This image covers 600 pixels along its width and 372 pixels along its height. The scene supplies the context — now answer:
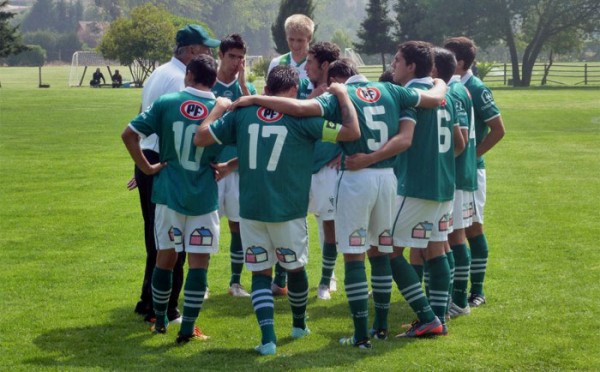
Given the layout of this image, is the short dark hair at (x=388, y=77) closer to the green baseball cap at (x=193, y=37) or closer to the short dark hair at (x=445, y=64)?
the short dark hair at (x=445, y=64)

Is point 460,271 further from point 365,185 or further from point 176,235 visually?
point 176,235

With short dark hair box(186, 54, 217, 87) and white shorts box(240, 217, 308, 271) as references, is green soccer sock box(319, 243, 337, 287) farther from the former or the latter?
short dark hair box(186, 54, 217, 87)

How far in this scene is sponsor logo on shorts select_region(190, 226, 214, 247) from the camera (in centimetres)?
730

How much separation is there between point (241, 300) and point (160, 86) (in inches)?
90.0

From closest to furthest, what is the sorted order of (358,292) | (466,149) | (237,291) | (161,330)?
(358,292)
(161,330)
(466,149)
(237,291)

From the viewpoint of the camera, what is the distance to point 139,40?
71812 millimetres

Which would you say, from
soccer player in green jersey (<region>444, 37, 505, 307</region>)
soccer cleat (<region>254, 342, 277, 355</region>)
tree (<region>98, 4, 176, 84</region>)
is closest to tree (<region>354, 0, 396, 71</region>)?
tree (<region>98, 4, 176, 84</region>)

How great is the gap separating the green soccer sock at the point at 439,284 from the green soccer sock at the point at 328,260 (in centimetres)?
164

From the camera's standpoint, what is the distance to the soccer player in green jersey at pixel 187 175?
23.7 ft

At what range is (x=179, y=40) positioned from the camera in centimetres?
814

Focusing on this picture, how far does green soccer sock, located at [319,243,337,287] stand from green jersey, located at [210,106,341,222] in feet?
7.63

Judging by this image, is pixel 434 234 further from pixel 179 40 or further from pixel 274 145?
pixel 179 40

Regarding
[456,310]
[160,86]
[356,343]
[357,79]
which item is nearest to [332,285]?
[456,310]

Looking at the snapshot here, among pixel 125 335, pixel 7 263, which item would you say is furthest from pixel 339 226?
pixel 7 263
